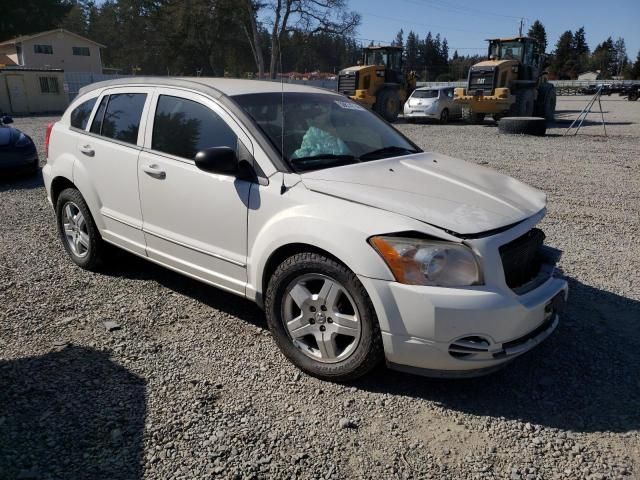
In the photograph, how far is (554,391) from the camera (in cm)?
309

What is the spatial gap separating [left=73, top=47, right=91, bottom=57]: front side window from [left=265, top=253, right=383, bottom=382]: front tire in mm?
50498

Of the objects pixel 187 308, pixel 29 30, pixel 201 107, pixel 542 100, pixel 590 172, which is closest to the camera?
pixel 201 107

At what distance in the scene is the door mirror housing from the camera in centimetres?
322

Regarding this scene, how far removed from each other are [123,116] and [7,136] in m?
6.18

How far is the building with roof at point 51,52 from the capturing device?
42.4 metres

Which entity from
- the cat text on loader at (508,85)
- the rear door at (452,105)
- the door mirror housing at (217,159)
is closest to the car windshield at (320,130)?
the door mirror housing at (217,159)

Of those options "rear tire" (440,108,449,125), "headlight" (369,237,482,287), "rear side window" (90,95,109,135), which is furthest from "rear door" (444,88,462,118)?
"headlight" (369,237,482,287)

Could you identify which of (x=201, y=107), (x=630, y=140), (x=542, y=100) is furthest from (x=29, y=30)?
(x=201, y=107)

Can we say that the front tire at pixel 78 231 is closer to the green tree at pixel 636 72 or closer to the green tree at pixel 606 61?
the green tree at pixel 636 72

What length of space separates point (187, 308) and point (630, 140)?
15319 mm

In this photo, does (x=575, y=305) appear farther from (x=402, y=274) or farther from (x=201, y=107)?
(x=201, y=107)

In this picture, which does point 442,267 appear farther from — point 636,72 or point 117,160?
point 636,72

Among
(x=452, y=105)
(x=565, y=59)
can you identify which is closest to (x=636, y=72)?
(x=565, y=59)

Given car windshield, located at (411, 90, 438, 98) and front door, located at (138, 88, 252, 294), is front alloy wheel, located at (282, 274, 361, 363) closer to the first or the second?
front door, located at (138, 88, 252, 294)
